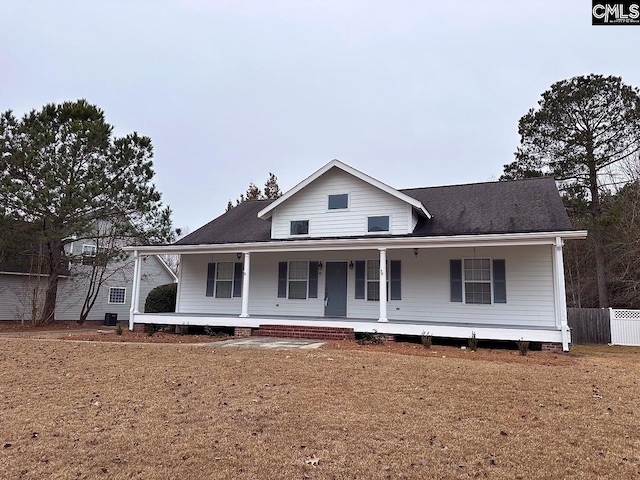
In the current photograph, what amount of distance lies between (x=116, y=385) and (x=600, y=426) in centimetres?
659

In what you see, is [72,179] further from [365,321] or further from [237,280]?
[365,321]

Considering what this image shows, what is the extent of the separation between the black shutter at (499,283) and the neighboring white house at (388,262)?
0.03 meters

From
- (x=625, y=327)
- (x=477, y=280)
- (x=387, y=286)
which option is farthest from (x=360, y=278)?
(x=625, y=327)

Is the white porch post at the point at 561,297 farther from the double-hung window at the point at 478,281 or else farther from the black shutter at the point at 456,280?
the black shutter at the point at 456,280

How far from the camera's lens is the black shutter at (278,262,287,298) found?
1576 cm

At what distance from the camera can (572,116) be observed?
22125mm

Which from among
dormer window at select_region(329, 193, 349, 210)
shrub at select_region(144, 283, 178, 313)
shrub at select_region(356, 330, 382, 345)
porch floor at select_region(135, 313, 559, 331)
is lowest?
shrub at select_region(356, 330, 382, 345)

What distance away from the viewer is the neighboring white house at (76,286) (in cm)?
2030

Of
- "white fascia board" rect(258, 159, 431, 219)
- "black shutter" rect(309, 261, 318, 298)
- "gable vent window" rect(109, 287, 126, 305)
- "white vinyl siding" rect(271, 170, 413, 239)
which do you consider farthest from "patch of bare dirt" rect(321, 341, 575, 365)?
"gable vent window" rect(109, 287, 126, 305)

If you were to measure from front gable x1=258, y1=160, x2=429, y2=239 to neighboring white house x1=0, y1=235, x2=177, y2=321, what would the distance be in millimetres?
10371

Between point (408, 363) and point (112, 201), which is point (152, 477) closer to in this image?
point (408, 363)

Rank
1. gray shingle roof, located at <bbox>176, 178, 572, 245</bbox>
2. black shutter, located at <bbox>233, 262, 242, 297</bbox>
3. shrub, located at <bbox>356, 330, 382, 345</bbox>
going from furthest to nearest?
black shutter, located at <bbox>233, 262, 242, 297</bbox>, gray shingle roof, located at <bbox>176, 178, 572, 245</bbox>, shrub, located at <bbox>356, 330, 382, 345</bbox>

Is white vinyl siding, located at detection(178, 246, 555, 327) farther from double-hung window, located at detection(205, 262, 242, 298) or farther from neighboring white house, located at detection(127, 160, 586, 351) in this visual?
double-hung window, located at detection(205, 262, 242, 298)

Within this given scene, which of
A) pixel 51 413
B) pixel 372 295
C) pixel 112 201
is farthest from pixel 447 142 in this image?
pixel 51 413
